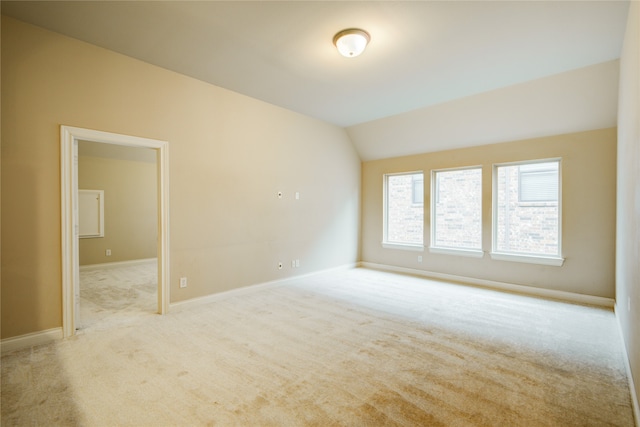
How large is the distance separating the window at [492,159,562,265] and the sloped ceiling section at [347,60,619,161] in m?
0.57

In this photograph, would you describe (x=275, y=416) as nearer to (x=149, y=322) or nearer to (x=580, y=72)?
(x=149, y=322)

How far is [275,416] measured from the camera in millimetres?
1827

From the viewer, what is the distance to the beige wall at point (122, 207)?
6305 mm

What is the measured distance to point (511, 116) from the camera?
4.38 m

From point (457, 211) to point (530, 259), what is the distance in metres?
1.36

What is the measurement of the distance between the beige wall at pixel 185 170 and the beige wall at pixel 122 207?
284 cm

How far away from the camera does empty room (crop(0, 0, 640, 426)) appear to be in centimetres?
211

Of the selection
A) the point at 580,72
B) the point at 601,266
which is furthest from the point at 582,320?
the point at 580,72

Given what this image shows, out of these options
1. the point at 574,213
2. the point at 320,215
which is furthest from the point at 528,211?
the point at 320,215

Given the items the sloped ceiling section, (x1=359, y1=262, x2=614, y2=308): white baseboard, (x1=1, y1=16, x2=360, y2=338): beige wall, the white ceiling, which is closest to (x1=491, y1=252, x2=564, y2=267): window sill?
(x1=359, y1=262, x2=614, y2=308): white baseboard

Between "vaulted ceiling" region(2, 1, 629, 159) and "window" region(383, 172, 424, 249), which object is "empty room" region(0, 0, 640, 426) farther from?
"window" region(383, 172, 424, 249)

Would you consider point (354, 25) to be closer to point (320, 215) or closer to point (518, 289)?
point (320, 215)

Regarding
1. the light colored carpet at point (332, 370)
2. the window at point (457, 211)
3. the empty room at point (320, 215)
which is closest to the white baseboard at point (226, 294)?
the empty room at point (320, 215)

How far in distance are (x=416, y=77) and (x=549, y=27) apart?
136 cm
